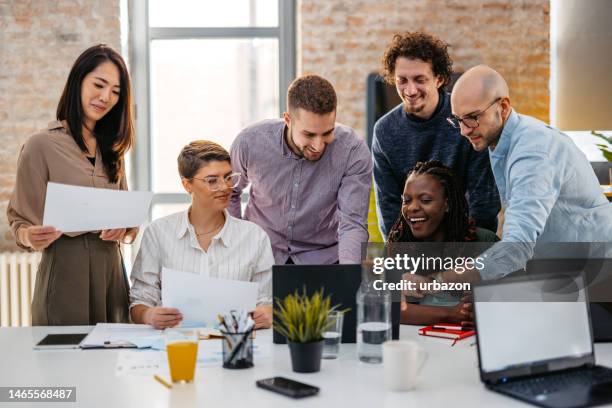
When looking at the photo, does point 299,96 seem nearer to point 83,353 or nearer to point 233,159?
point 233,159

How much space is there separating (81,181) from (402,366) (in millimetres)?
1442

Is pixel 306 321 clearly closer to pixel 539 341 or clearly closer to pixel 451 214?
pixel 539 341

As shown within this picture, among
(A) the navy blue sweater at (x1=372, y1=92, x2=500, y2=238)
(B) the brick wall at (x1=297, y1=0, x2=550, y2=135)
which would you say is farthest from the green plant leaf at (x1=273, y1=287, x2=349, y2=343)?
(B) the brick wall at (x1=297, y1=0, x2=550, y2=135)

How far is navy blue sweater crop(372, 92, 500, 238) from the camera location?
2.71 m

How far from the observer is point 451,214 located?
7.83 ft

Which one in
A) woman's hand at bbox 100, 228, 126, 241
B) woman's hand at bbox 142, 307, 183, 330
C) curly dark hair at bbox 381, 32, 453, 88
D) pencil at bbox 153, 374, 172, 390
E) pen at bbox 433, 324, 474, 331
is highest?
curly dark hair at bbox 381, 32, 453, 88

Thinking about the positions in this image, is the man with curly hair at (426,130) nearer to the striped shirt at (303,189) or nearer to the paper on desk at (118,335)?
the striped shirt at (303,189)

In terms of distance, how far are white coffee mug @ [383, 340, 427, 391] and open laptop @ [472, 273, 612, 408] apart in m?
0.14

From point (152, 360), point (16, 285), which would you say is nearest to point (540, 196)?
point (152, 360)

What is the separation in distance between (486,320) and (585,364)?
12.1 inches

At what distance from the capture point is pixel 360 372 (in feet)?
5.49

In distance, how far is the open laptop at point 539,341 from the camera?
59.4 inches

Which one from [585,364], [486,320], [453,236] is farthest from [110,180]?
[585,364]

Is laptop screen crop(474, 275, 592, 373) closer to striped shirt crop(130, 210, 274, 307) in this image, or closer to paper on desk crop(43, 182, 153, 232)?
striped shirt crop(130, 210, 274, 307)
